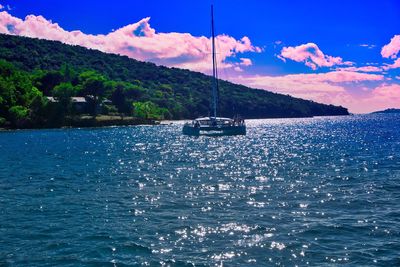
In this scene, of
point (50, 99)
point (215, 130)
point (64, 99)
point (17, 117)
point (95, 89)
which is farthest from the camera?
point (95, 89)

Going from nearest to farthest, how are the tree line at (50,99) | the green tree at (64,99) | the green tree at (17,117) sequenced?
the green tree at (17,117) → the tree line at (50,99) → the green tree at (64,99)

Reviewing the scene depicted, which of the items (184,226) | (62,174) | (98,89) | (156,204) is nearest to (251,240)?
(184,226)

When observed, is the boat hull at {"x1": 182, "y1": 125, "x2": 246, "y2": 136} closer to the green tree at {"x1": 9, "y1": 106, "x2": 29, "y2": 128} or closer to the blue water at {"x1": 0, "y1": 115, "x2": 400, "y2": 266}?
the green tree at {"x1": 9, "y1": 106, "x2": 29, "y2": 128}

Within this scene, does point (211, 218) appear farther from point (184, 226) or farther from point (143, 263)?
point (143, 263)

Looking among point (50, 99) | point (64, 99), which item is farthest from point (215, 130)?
point (50, 99)

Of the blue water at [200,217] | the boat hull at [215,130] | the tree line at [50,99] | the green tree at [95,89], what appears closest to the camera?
the blue water at [200,217]

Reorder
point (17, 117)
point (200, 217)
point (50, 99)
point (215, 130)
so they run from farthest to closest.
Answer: point (50, 99) → point (17, 117) → point (215, 130) → point (200, 217)

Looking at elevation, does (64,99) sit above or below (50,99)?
below

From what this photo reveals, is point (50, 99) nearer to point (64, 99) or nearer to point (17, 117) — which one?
point (64, 99)

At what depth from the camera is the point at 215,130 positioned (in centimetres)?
10625

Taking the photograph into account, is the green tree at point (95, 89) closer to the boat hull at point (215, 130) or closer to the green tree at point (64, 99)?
the green tree at point (64, 99)

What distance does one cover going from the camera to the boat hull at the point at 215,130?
10552 centimetres

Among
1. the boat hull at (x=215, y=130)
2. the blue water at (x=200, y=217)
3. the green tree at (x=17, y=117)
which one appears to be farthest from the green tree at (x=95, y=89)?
the blue water at (x=200, y=217)

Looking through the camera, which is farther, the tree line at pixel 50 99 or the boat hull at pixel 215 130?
the tree line at pixel 50 99
